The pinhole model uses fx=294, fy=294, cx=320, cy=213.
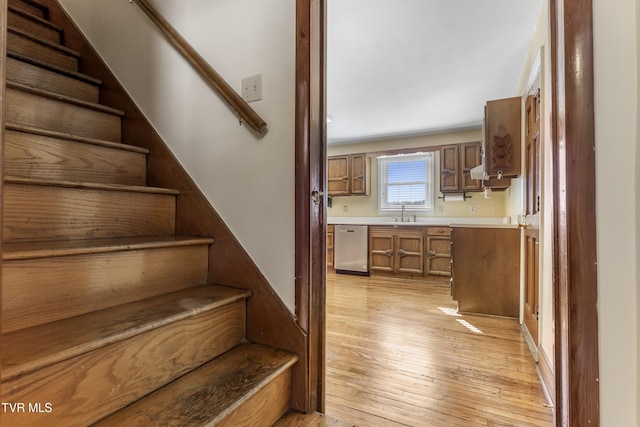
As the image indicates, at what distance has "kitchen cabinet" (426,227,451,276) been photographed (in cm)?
417

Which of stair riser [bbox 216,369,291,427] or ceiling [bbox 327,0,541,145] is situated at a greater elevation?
ceiling [bbox 327,0,541,145]

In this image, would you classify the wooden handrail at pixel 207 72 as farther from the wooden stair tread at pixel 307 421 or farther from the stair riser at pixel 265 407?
the wooden stair tread at pixel 307 421

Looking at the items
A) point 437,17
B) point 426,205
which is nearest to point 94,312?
point 437,17

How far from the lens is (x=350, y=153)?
5.41m

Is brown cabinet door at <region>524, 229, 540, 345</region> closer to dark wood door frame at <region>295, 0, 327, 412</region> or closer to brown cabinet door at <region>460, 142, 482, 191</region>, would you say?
dark wood door frame at <region>295, 0, 327, 412</region>

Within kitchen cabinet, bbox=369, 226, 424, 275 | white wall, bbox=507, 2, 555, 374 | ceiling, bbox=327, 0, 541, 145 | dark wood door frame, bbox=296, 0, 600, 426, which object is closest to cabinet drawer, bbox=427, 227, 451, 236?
kitchen cabinet, bbox=369, 226, 424, 275

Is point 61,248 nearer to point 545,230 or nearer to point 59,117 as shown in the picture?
point 59,117

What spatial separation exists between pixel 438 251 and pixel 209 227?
12.1 ft

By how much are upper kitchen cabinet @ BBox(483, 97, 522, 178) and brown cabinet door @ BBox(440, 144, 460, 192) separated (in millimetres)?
1983

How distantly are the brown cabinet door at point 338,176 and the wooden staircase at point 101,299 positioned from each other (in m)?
4.02

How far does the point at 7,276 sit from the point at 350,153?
16.5ft

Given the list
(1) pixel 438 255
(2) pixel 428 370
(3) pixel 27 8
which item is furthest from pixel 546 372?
(3) pixel 27 8

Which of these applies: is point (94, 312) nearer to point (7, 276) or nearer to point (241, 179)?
point (7, 276)

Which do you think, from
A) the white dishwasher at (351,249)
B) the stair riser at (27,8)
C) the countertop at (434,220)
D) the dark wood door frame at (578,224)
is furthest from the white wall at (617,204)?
the white dishwasher at (351,249)
